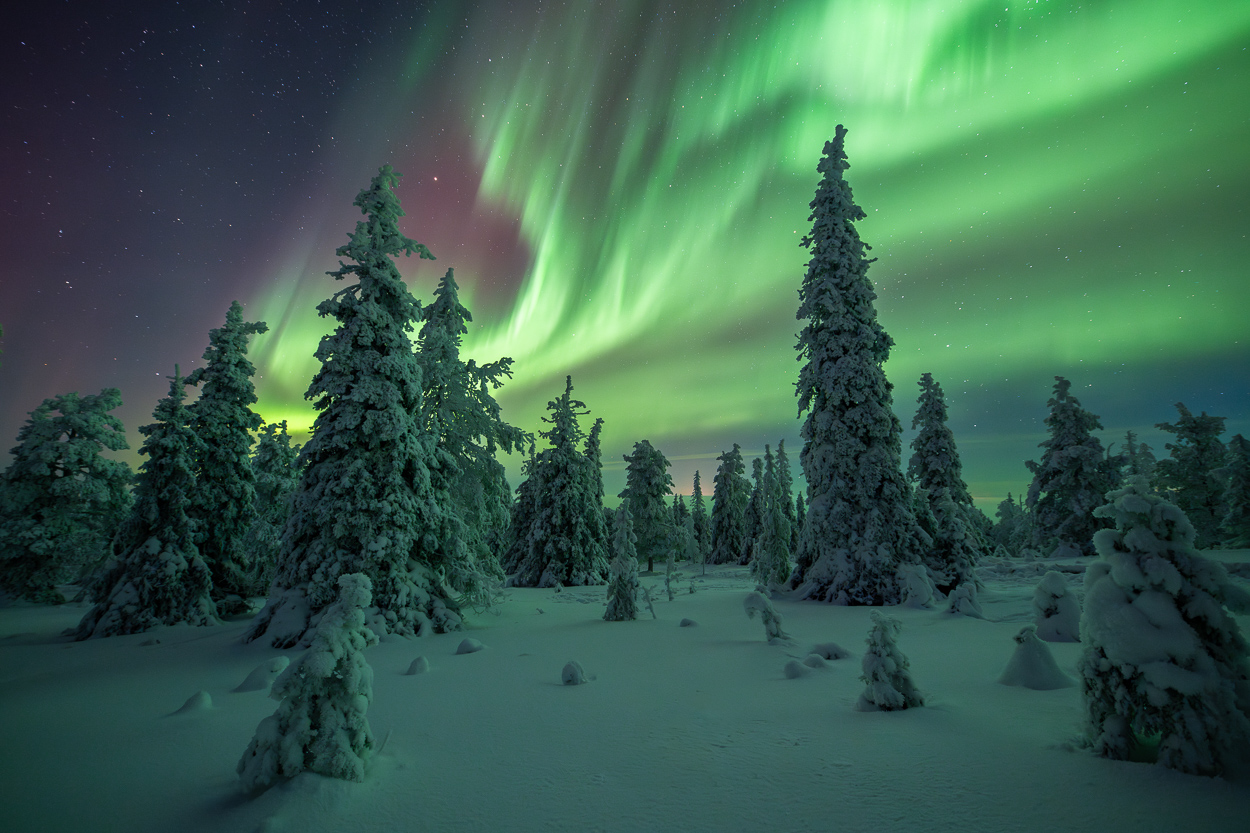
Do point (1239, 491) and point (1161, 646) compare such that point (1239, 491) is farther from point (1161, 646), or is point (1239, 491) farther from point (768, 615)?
point (1161, 646)

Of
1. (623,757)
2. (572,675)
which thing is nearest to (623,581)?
(572,675)

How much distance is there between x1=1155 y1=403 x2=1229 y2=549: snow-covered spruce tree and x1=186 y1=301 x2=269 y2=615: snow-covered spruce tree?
4664cm

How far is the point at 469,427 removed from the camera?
1599 centimetres

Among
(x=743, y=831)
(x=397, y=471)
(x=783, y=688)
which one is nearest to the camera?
(x=743, y=831)

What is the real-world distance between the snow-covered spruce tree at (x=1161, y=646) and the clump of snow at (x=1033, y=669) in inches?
86.1

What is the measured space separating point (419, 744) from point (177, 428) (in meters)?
17.0

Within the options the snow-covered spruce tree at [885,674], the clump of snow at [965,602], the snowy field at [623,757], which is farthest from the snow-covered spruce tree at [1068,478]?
the snow-covered spruce tree at [885,674]

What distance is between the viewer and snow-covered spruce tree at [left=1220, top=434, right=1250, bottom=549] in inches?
992

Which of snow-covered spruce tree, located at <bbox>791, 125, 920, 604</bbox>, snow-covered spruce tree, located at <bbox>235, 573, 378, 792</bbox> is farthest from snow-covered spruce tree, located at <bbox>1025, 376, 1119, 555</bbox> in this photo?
snow-covered spruce tree, located at <bbox>235, 573, 378, 792</bbox>

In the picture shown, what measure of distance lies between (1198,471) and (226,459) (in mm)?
49693

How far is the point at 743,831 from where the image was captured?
3.34m

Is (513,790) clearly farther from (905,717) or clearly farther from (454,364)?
(454,364)

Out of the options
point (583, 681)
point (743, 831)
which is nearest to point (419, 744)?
point (583, 681)

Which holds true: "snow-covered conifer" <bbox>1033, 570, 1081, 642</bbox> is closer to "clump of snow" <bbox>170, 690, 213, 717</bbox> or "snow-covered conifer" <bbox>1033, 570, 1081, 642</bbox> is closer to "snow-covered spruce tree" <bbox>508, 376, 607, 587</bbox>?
"clump of snow" <bbox>170, 690, 213, 717</bbox>
